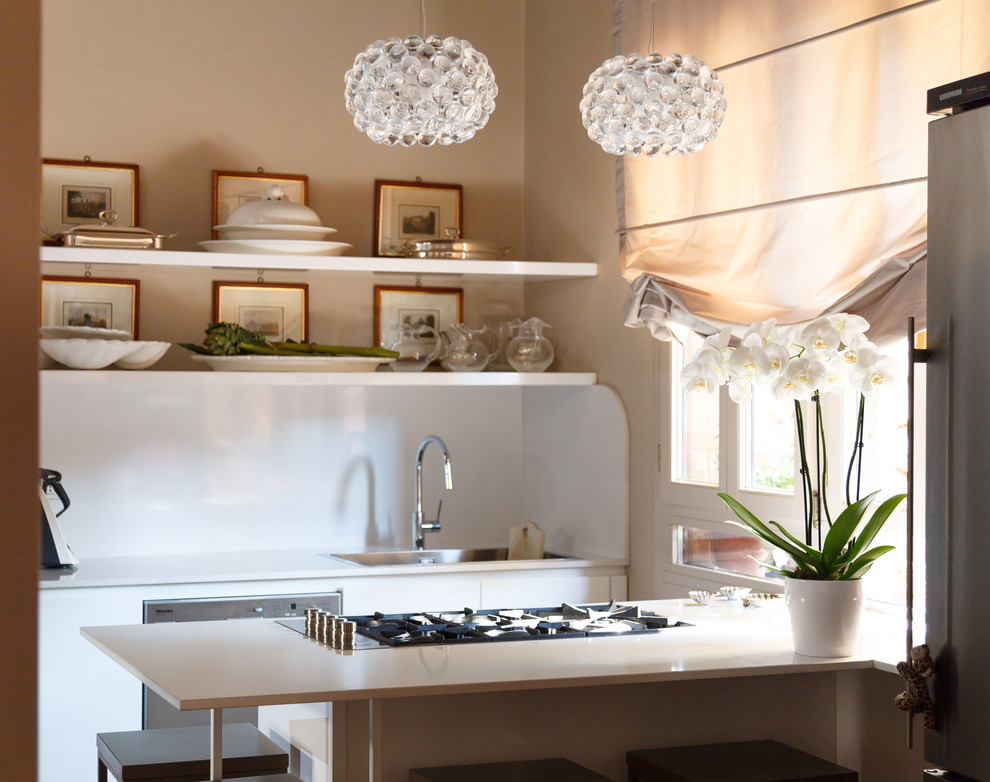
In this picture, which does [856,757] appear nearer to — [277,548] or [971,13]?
[971,13]

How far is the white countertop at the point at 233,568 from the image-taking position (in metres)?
3.40

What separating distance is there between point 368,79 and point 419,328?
2102 mm

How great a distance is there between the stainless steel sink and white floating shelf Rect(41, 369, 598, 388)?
64 centimetres

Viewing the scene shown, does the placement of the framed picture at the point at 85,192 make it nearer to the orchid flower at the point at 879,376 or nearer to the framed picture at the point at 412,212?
the framed picture at the point at 412,212

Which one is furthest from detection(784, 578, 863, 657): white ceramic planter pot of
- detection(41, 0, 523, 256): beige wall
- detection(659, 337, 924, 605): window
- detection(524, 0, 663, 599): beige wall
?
detection(41, 0, 523, 256): beige wall

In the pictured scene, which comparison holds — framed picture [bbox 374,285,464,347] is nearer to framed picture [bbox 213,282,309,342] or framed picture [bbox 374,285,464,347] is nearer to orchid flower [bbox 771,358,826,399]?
framed picture [bbox 213,282,309,342]

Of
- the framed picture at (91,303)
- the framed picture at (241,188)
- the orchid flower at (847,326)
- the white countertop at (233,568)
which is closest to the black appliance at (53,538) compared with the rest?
the white countertop at (233,568)

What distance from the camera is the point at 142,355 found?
3623 mm

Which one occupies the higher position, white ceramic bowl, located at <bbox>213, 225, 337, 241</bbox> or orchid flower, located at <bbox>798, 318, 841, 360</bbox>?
white ceramic bowl, located at <bbox>213, 225, 337, 241</bbox>

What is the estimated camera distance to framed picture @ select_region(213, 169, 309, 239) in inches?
160

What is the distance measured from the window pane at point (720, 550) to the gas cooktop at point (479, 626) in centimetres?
53

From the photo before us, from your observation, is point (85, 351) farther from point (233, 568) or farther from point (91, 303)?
point (233, 568)

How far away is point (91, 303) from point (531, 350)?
1.51 m

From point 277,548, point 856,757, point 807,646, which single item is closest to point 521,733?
point 807,646
